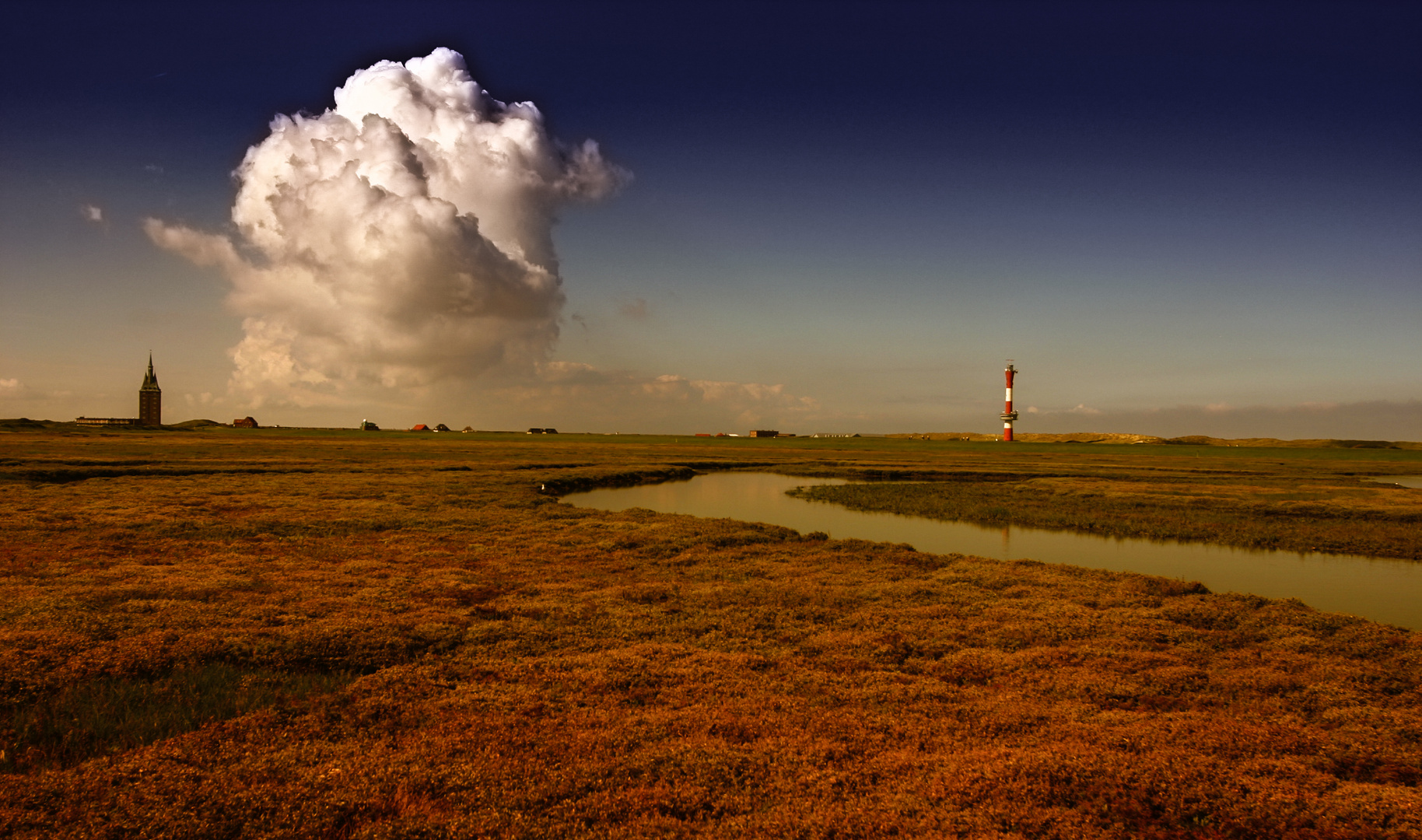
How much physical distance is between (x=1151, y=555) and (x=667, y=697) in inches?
971

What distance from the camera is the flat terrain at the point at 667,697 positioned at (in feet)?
26.1

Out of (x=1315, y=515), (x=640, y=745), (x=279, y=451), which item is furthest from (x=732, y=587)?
(x=279, y=451)

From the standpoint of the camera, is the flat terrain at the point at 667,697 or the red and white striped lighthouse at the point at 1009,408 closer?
the flat terrain at the point at 667,697

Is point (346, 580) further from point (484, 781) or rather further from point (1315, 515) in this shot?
point (1315, 515)

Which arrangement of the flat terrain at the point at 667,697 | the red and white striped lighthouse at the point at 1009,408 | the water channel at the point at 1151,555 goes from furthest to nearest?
1. the red and white striped lighthouse at the point at 1009,408
2. the water channel at the point at 1151,555
3. the flat terrain at the point at 667,697

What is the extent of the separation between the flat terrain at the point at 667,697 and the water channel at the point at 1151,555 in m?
4.09

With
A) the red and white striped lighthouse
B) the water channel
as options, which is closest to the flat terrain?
the water channel

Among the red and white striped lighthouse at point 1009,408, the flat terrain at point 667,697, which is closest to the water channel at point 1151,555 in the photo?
the flat terrain at point 667,697

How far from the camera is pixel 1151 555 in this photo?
28.1 m

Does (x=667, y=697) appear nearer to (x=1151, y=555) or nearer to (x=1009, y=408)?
(x=1151, y=555)

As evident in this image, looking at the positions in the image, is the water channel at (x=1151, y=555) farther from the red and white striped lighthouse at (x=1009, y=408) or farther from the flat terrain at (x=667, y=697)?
the red and white striped lighthouse at (x=1009, y=408)

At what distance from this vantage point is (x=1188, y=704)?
11.7 m

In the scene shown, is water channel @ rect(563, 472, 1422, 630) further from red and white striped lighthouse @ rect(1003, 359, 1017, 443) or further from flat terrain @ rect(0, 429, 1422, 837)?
red and white striped lighthouse @ rect(1003, 359, 1017, 443)

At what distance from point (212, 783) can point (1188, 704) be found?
14.0 m
